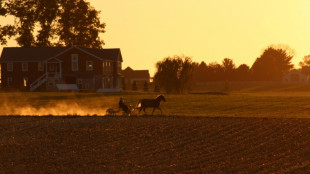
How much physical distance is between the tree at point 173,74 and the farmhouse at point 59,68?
9736 millimetres

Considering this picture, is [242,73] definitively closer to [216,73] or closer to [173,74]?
[216,73]

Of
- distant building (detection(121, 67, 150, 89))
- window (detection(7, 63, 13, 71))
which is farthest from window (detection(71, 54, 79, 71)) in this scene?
distant building (detection(121, 67, 150, 89))

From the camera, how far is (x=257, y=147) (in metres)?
19.9

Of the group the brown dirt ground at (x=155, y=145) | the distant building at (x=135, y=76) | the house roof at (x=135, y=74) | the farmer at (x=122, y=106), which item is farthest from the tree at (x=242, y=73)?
the brown dirt ground at (x=155, y=145)

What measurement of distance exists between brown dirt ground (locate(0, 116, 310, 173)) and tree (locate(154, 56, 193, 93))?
41858mm

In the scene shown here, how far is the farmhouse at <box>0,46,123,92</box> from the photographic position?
81.0m

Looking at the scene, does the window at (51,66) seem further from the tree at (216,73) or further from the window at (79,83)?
the tree at (216,73)

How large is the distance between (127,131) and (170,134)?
7.29 feet

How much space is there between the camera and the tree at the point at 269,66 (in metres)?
143

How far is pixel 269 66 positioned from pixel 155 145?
418 feet

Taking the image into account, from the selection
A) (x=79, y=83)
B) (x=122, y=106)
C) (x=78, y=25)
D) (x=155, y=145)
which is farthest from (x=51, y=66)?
(x=155, y=145)

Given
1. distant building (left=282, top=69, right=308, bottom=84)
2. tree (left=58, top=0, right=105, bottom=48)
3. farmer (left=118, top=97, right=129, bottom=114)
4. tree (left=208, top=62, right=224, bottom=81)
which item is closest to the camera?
farmer (left=118, top=97, right=129, bottom=114)

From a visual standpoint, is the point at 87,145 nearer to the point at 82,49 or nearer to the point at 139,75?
the point at 82,49

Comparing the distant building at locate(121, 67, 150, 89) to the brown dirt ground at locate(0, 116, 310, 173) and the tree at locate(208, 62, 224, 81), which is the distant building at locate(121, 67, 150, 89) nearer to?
the tree at locate(208, 62, 224, 81)
